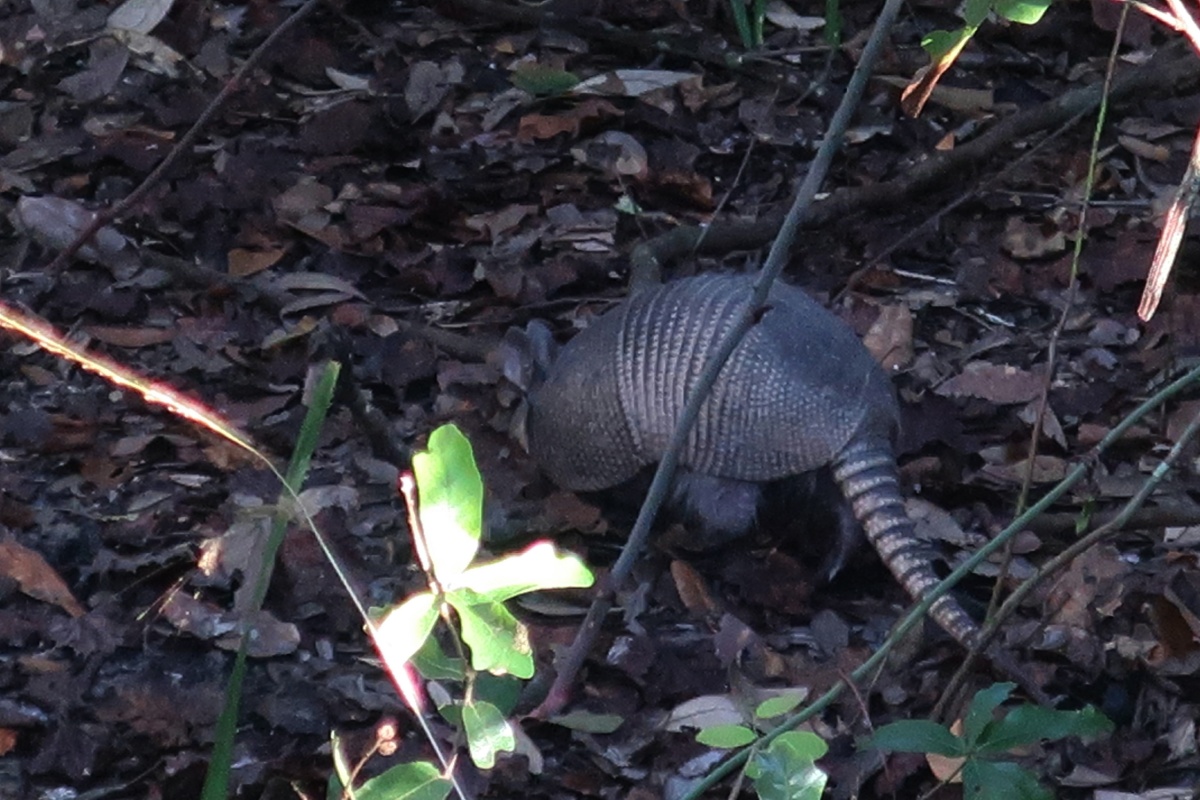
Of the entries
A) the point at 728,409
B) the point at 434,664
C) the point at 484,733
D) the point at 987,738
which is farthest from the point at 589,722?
the point at 484,733

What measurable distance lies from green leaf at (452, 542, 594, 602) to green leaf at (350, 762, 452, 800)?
0.28 metres

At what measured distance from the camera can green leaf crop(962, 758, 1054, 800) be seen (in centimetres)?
220

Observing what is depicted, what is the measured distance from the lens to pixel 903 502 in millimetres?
3781

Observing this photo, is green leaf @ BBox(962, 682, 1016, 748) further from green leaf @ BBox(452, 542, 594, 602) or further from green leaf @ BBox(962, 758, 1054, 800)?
green leaf @ BBox(452, 542, 594, 602)

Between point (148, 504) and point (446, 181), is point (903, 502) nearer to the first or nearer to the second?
point (148, 504)

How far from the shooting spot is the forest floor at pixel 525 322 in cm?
321

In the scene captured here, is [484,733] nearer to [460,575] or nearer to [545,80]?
[460,575]

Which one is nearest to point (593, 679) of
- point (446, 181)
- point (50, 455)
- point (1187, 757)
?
point (1187, 757)

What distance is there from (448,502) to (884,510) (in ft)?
7.56

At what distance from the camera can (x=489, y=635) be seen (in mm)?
1510

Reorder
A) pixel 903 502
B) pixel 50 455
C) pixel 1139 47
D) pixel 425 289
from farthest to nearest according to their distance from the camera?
pixel 1139 47, pixel 425 289, pixel 50 455, pixel 903 502

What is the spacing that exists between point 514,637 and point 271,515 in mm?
2089

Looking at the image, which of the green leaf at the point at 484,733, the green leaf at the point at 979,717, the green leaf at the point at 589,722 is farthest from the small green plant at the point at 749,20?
the green leaf at the point at 484,733

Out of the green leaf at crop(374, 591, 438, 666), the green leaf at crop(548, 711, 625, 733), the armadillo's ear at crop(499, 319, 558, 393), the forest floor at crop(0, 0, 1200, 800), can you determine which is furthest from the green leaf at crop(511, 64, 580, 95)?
the green leaf at crop(374, 591, 438, 666)
